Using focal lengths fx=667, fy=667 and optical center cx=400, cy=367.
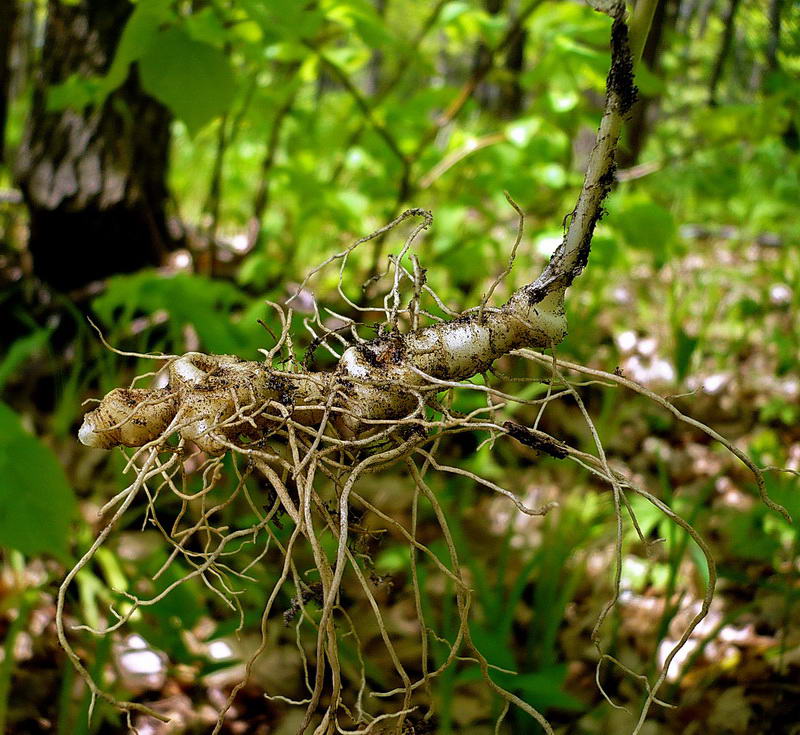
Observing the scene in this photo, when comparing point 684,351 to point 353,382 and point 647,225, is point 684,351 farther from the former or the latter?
point 353,382

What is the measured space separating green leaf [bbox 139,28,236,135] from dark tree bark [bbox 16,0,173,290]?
3.46 ft

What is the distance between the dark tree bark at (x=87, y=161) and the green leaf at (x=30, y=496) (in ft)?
4.53

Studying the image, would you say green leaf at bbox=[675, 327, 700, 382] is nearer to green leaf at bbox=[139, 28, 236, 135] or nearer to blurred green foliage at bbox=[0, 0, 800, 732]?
blurred green foliage at bbox=[0, 0, 800, 732]

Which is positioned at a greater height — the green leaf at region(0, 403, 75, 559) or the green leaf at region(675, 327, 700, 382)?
the green leaf at region(0, 403, 75, 559)

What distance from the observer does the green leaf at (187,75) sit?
4.09 ft

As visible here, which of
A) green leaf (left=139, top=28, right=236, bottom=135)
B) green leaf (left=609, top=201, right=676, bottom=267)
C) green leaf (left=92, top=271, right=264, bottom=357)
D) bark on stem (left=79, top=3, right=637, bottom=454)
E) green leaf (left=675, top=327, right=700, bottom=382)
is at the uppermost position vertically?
green leaf (left=139, top=28, right=236, bottom=135)

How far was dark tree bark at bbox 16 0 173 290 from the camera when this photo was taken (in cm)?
223

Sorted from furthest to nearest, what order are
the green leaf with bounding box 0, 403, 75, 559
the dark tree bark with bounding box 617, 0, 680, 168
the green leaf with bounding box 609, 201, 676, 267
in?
the dark tree bark with bounding box 617, 0, 680, 168
the green leaf with bounding box 609, 201, 676, 267
the green leaf with bounding box 0, 403, 75, 559

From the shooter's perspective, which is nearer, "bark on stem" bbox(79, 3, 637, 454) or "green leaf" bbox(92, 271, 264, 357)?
"bark on stem" bbox(79, 3, 637, 454)

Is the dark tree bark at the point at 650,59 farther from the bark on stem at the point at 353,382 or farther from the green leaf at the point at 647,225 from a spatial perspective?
the bark on stem at the point at 353,382

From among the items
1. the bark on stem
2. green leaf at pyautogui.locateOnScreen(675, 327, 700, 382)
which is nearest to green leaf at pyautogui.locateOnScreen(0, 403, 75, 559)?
the bark on stem

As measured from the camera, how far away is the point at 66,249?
2.37 metres

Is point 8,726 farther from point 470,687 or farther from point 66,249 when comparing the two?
point 66,249

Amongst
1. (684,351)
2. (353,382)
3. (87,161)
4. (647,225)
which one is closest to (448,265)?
(647,225)
